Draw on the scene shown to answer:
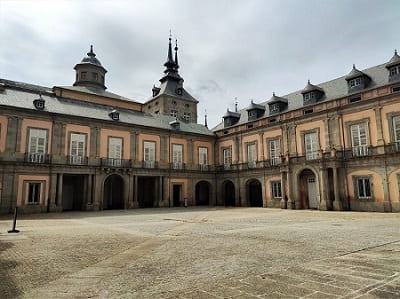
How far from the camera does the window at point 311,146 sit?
23.9m

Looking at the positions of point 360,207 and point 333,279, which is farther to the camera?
point 360,207

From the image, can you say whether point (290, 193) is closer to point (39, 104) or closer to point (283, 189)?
point (283, 189)

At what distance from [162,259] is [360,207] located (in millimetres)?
18813

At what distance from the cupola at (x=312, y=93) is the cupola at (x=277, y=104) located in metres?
2.65

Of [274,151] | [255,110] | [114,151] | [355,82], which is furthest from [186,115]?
[355,82]

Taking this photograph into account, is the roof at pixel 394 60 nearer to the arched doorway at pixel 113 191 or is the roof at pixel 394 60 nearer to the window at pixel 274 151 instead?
the window at pixel 274 151

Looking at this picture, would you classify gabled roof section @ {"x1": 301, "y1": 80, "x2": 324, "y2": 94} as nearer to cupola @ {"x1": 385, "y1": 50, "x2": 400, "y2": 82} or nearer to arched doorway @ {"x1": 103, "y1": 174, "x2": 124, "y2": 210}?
cupola @ {"x1": 385, "y1": 50, "x2": 400, "y2": 82}

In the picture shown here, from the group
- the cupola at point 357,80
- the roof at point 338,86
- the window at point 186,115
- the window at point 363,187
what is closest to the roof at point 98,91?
the window at point 186,115

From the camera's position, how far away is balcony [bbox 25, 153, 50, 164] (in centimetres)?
2145

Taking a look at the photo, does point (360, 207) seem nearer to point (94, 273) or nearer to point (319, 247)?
point (319, 247)

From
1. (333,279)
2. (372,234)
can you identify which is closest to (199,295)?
(333,279)

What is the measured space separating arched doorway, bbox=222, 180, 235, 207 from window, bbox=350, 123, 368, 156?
13.8 meters

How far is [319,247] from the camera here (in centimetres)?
712

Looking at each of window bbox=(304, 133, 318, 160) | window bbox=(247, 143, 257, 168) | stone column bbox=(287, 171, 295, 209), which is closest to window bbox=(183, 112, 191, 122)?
window bbox=(247, 143, 257, 168)
